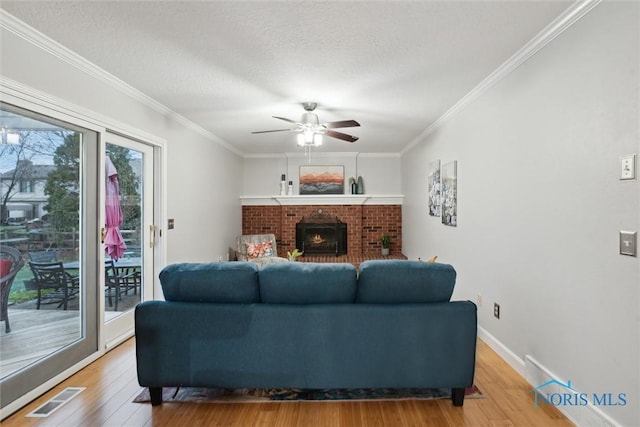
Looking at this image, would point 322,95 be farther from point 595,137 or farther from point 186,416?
A: point 186,416

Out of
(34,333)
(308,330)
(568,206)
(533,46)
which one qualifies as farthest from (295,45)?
(34,333)

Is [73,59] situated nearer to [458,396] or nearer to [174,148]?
[174,148]

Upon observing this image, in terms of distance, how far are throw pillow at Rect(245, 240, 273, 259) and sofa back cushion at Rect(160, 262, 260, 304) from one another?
3.68 m

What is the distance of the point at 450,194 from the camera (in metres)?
3.83

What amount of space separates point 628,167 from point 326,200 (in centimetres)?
534

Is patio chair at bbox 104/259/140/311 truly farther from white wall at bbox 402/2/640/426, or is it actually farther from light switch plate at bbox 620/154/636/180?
light switch plate at bbox 620/154/636/180

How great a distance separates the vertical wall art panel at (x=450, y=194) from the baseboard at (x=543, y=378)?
1.25m

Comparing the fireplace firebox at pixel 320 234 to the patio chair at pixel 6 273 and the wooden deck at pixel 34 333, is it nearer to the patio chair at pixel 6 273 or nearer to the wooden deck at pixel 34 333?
the wooden deck at pixel 34 333

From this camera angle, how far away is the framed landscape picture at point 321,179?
268 inches

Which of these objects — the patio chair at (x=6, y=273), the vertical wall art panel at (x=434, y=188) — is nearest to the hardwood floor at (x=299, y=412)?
the patio chair at (x=6, y=273)

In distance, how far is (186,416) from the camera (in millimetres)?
1986

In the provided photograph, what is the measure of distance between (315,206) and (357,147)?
1.45 meters

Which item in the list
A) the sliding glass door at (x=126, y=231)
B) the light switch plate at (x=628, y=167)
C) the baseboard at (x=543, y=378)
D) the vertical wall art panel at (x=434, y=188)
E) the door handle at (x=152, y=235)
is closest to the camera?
the light switch plate at (x=628, y=167)

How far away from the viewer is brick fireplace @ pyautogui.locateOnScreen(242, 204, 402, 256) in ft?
22.2
